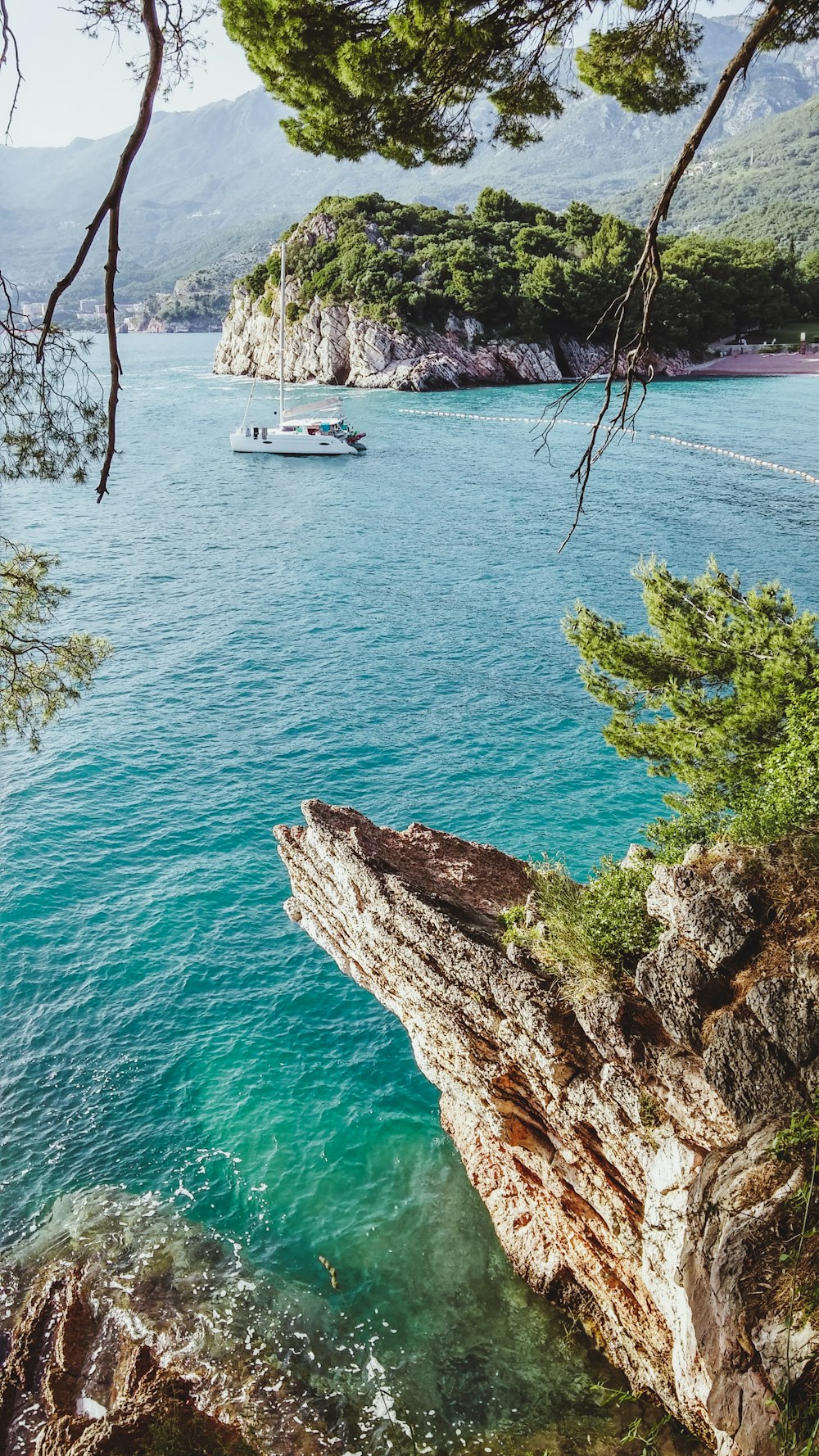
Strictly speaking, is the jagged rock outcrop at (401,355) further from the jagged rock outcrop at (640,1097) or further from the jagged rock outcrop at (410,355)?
the jagged rock outcrop at (640,1097)

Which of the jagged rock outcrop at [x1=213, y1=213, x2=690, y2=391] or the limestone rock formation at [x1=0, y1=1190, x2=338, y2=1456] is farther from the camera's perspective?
the jagged rock outcrop at [x1=213, y1=213, x2=690, y2=391]

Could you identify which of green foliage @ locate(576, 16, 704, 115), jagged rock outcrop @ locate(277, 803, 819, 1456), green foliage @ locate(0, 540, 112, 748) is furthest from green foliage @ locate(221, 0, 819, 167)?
jagged rock outcrop @ locate(277, 803, 819, 1456)

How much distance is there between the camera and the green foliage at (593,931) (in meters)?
10.1

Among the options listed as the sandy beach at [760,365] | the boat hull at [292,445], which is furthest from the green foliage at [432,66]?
the sandy beach at [760,365]

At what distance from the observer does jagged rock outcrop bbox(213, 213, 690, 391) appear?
89250mm

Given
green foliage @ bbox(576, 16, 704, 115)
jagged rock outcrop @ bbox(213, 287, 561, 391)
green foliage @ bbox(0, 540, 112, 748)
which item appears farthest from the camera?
jagged rock outcrop @ bbox(213, 287, 561, 391)

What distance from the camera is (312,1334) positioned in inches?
470

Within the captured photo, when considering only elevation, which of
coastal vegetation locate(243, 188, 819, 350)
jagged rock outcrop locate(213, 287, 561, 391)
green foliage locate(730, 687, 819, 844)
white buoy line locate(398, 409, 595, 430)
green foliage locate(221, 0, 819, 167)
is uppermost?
coastal vegetation locate(243, 188, 819, 350)

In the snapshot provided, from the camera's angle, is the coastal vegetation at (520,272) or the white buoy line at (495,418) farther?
the coastal vegetation at (520,272)

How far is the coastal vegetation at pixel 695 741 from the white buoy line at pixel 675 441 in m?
24.8

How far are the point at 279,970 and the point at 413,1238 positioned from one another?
6726mm

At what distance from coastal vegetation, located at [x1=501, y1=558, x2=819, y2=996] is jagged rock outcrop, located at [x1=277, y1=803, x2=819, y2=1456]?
0.64 m

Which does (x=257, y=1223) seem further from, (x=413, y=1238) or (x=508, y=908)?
(x=508, y=908)

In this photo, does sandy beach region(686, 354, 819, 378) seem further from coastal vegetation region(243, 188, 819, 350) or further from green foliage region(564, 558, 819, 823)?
green foliage region(564, 558, 819, 823)
